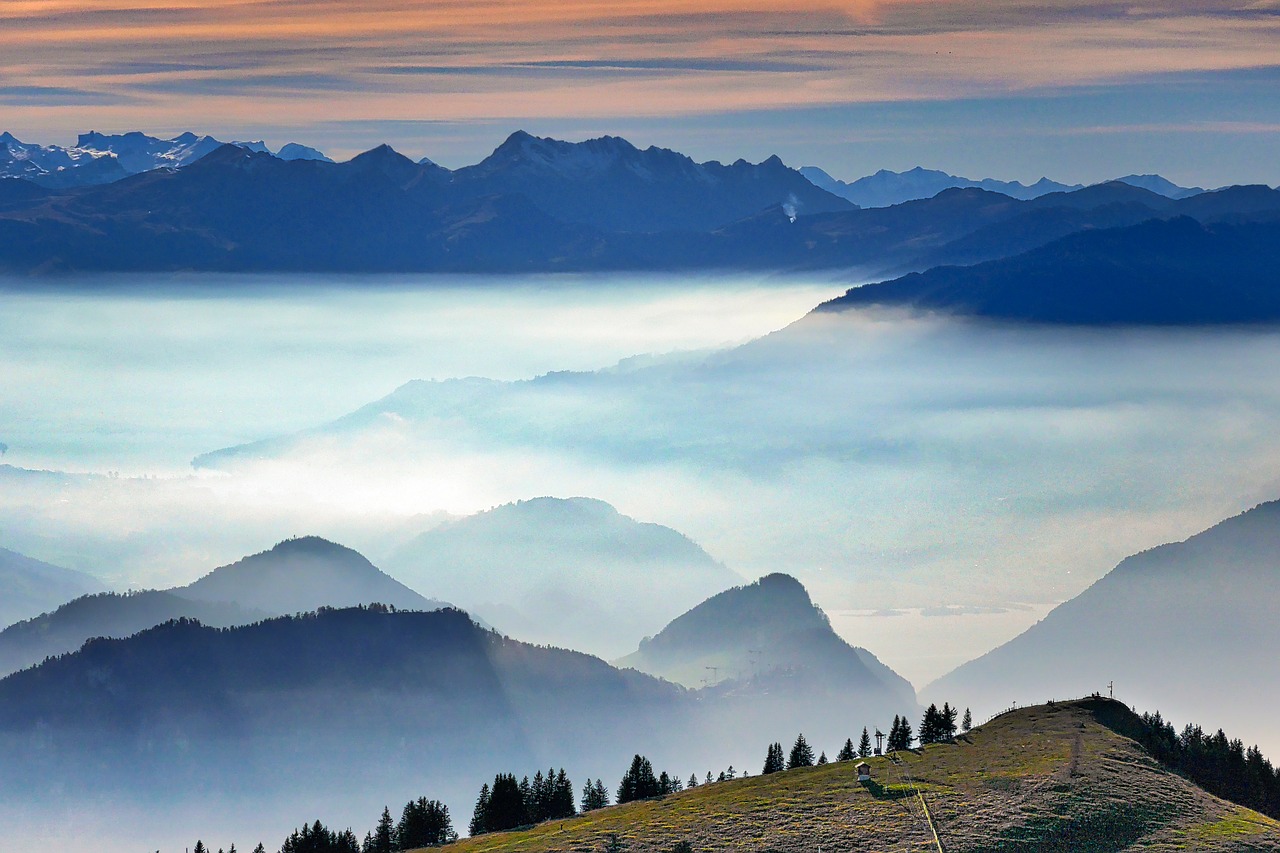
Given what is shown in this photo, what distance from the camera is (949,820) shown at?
176875mm

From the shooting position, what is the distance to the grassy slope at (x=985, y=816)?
170500mm

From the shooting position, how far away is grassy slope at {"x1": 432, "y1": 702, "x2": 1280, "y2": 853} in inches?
6713

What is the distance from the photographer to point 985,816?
177250 millimetres

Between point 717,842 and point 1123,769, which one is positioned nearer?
point 717,842

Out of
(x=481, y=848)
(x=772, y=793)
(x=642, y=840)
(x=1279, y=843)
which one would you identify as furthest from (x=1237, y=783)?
(x=481, y=848)

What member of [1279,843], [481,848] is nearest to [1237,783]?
[1279,843]

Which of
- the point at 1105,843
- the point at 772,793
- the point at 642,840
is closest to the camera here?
the point at 1105,843

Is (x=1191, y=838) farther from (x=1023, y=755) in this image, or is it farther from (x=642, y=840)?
(x=642, y=840)

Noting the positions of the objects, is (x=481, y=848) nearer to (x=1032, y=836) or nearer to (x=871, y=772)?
Answer: (x=871, y=772)

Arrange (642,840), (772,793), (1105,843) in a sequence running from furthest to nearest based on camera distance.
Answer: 1. (772,793)
2. (642,840)
3. (1105,843)

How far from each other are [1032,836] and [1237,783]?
1720 inches

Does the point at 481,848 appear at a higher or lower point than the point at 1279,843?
higher

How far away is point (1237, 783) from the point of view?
655ft

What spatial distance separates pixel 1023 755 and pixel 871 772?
62.1 feet
